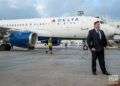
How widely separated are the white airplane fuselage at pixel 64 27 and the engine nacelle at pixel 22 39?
366 cm

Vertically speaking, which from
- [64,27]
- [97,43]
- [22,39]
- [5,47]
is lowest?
[5,47]

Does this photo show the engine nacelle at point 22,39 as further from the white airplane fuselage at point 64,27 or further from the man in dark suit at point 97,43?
the man in dark suit at point 97,43

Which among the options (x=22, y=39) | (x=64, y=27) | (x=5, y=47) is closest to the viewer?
(x=22, y=39)

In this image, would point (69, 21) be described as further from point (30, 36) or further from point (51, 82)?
point (51, 82)

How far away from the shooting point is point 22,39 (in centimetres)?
2956

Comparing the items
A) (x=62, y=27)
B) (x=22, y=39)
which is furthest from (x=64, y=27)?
(x=22, y=39)

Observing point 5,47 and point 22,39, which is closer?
point 22,39

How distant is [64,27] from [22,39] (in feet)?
18.3

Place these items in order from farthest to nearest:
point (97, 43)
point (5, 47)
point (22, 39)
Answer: point (5, 47), point (22, 39), point (97, 43)

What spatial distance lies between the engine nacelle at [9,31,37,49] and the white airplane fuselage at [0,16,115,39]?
3.66 metres

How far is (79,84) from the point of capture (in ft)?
29.8

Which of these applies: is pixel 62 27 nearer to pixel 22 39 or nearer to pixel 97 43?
pixel 22 39

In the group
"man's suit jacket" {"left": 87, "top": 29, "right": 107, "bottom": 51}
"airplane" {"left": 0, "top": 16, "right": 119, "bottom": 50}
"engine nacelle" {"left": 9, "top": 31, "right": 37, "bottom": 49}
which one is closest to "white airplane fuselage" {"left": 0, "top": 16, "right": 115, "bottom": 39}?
"airplane" {"left": 0, "top": 16, "right": 119, "bottom": 50}

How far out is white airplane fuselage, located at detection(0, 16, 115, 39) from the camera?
33.7 meters
